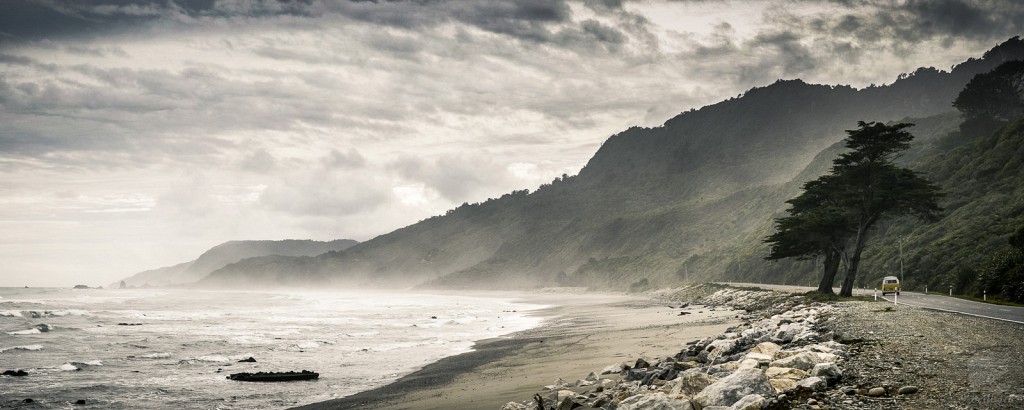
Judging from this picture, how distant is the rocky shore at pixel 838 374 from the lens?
8.09 m

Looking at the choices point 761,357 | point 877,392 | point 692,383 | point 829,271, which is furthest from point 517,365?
point 829,271

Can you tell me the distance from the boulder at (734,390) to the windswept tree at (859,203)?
34.5 metres

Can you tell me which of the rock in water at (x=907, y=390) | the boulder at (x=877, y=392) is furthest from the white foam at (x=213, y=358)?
the rock in water at (x=907, y=390)

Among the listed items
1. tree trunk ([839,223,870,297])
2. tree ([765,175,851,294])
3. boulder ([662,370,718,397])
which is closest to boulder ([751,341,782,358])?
boulder ([662,370,718,397])

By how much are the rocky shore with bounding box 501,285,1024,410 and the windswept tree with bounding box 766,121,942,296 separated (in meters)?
24.3

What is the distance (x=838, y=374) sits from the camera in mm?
9352

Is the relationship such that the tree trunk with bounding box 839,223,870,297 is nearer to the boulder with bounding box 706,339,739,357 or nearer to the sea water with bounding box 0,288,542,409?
the sea water with bounding box 0,288,542,409

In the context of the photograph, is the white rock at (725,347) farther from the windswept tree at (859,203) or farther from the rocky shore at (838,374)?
the windswept tree at (859,203)

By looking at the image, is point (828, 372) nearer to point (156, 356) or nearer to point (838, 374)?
point (838, 374)

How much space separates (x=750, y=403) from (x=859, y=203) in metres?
38.5

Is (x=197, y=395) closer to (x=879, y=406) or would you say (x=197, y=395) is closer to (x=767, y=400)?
(x=767, y=400)

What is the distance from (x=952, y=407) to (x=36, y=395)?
72.2ft

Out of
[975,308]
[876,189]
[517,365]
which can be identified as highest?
[876,189]

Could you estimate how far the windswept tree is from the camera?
39.3 m
